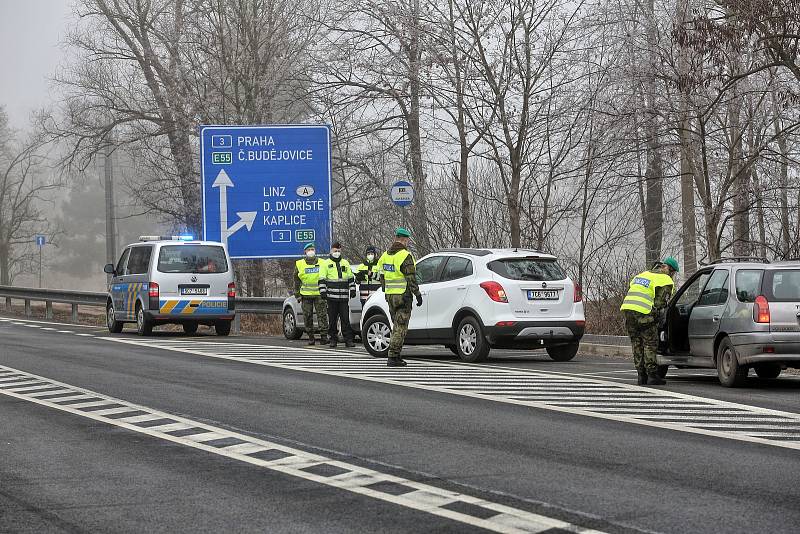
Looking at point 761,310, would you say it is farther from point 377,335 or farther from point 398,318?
point 377,335

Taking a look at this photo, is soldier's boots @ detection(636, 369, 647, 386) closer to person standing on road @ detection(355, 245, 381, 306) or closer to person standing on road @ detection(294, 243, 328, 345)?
person standing on road @ detection(355, 245, 381, 306)

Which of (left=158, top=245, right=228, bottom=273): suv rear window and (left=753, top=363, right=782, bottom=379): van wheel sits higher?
(left=158, top=245, right=228, bottom=273): suv rear window

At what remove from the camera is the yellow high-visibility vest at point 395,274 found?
1706 centimetres

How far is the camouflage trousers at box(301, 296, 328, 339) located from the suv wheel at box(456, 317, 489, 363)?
4702mm

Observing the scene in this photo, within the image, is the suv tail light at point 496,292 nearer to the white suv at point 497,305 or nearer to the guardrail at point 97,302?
the white suv at point 497,305

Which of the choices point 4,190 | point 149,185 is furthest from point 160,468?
point 4,190

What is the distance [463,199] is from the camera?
26.3 meters

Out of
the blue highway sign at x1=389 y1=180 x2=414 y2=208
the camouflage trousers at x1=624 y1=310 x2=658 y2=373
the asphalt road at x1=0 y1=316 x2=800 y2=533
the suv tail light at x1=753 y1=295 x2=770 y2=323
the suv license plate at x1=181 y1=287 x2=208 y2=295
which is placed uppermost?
the blue highway sign at x1=389 y1=180 x2=414 y2=208

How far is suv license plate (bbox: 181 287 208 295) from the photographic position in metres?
25.0

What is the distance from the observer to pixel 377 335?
1941 centimetres

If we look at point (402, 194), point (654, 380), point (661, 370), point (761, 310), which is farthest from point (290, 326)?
point (761, 310)

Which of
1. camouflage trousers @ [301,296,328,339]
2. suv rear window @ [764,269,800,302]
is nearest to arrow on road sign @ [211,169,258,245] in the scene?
camouflage trousers @ [301,296,328,339]

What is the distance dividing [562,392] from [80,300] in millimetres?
22898

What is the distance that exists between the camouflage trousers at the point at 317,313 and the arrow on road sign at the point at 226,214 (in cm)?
520
